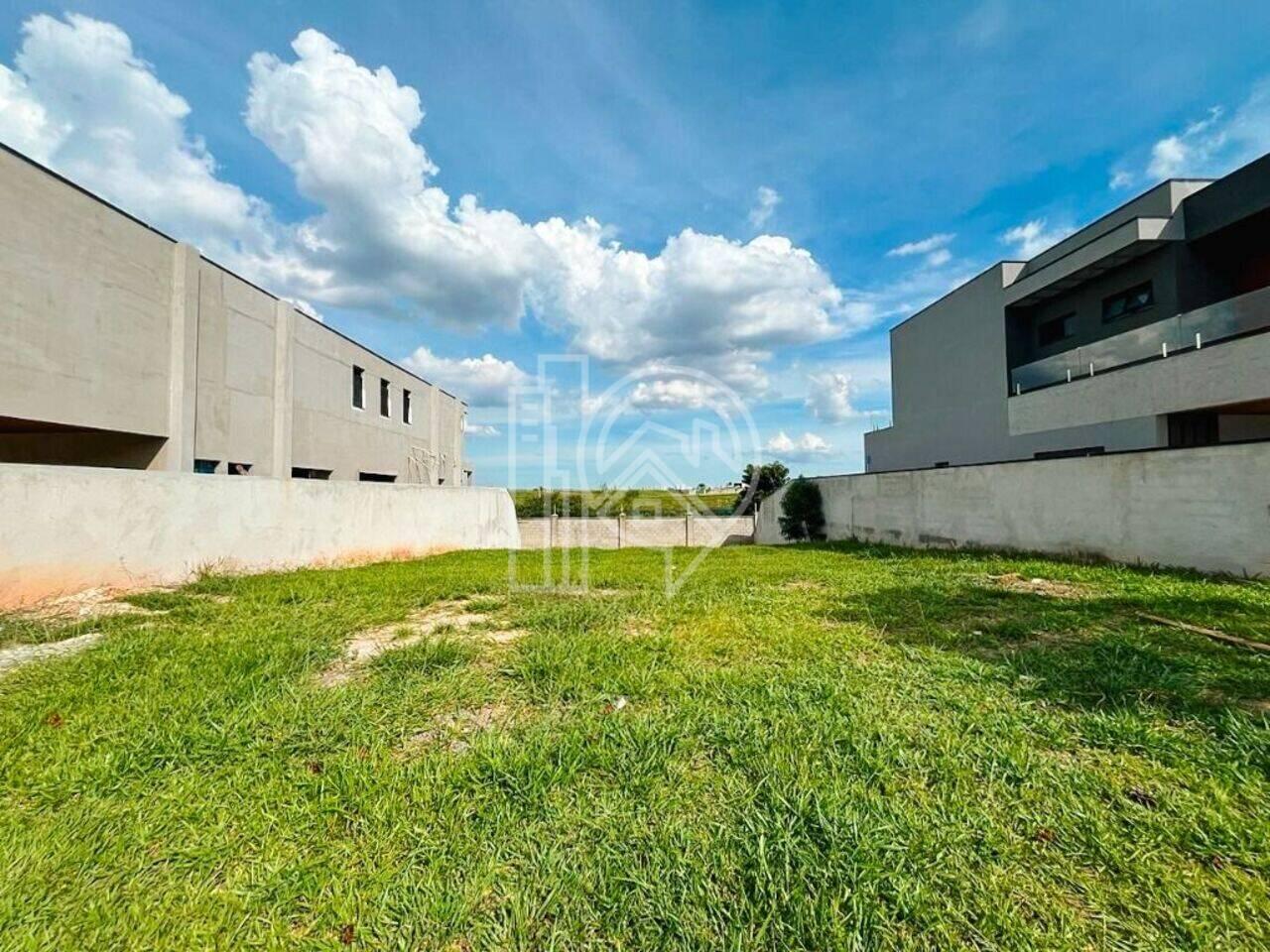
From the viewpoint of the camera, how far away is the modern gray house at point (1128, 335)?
7.96 m

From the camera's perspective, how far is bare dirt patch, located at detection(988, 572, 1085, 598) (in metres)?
5.01

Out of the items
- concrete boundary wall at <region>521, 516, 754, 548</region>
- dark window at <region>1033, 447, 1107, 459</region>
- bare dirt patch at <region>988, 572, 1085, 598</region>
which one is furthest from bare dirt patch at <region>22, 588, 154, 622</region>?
dark window at <region>1033, 447, 1107, 459</region>

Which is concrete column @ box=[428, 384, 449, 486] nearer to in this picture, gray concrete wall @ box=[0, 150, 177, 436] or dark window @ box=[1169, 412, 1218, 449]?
gray concrete wall @ box=[0, 150, 177, 436]

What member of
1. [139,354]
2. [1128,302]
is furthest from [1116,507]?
[139,354]

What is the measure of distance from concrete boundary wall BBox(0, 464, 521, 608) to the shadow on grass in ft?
24.4

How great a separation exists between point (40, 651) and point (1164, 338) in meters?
14.2

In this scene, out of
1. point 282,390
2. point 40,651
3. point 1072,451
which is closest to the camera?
point 40,651

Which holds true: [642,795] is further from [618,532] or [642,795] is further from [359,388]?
[359,388]

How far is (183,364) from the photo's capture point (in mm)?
9695

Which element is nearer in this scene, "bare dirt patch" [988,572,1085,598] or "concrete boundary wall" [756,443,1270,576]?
"bare dirt patch" [988,572,1085,598]

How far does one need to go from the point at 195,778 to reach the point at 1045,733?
332 centimetres

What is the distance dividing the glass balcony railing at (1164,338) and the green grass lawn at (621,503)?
319 inches

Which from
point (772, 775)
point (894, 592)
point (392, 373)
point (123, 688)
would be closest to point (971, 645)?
point (894, 592)

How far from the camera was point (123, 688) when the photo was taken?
106 inches
